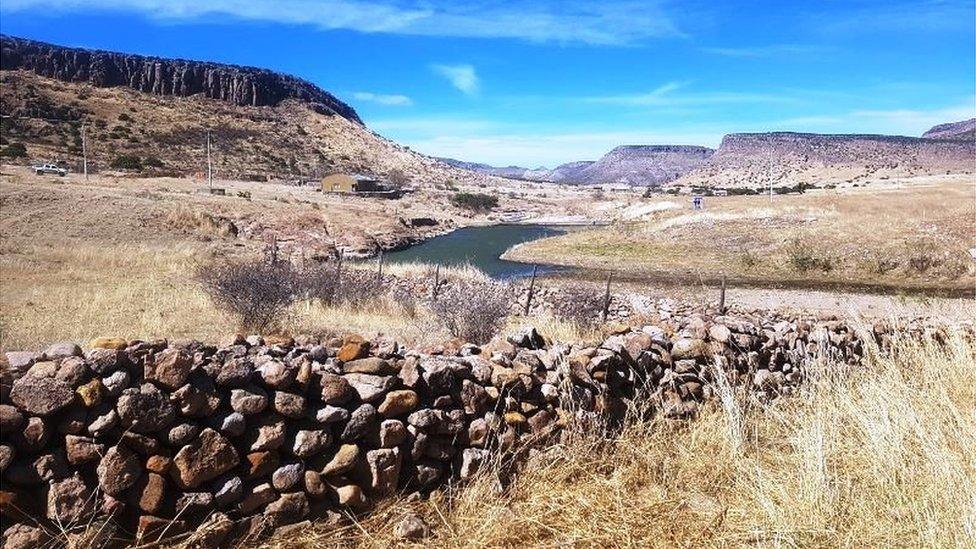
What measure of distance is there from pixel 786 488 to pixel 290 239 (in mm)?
43712

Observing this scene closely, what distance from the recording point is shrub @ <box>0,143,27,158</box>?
65537mm

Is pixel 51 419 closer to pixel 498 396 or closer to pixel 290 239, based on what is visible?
pixel 498 396

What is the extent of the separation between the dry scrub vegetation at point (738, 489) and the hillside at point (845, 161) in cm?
14299

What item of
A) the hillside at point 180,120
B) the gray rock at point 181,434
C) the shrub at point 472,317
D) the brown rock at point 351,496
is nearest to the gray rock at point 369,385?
the brown rock at point 351,496

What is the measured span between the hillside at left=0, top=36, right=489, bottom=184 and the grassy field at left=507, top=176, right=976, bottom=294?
171 feet

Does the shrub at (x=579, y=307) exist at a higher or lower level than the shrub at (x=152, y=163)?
lower

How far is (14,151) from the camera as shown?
6725 cm

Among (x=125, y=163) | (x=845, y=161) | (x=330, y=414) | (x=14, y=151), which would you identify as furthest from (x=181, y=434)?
(x=845, y=161)

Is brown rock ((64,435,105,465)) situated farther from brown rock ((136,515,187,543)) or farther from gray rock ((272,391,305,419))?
gray rock ((272,391,305,419))

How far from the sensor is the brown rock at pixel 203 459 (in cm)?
428

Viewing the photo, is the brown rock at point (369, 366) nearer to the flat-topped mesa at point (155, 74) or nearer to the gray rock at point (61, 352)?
the gray rock at point (61, 352)

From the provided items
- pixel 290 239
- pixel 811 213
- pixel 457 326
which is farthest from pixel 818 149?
pixel 457 326

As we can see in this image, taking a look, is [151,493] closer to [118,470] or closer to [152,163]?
[118,470]

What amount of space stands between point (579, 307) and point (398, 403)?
605 inches
